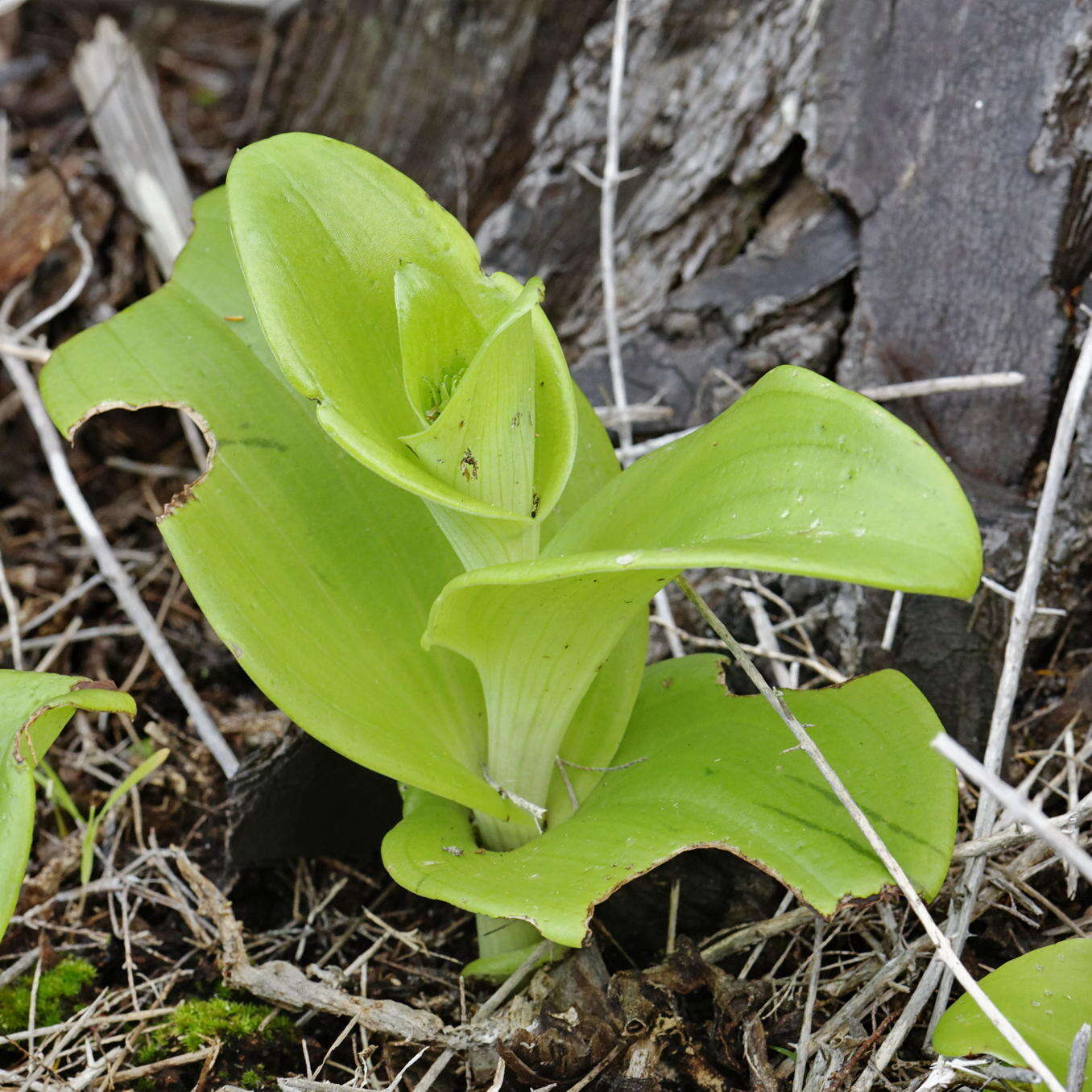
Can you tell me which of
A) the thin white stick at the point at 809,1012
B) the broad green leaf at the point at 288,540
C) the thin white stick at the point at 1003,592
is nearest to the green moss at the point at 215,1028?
the broad green leaf at the point at 288,540

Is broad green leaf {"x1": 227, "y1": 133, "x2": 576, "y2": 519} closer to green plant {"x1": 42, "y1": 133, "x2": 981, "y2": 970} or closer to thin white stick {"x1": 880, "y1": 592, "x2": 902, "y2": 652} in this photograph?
green plant {"x1": 42, "y1": 133, "x2": 981, "y2": 970}

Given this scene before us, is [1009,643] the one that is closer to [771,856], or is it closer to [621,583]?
[771,856]

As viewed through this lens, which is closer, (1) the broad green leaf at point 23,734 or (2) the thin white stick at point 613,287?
(1) the broad green leaf at point 23,734

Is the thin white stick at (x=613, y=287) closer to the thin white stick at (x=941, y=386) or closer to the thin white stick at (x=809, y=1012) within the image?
the thin white stick at (x=941, y=386)

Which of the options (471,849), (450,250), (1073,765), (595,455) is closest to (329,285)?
(450,250)

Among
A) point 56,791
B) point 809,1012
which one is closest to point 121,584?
point 56,791

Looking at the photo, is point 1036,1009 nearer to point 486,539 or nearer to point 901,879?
point 901,879
